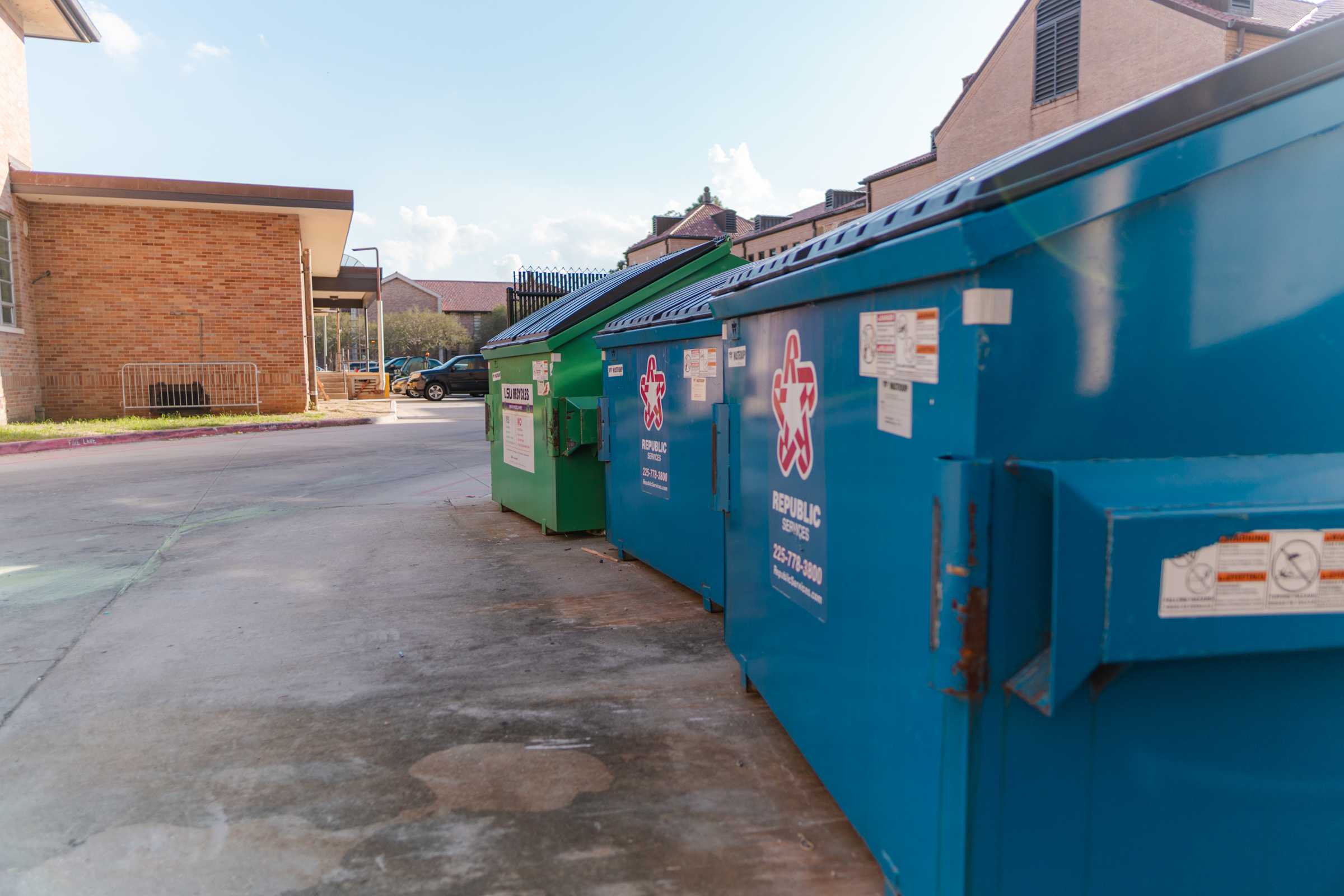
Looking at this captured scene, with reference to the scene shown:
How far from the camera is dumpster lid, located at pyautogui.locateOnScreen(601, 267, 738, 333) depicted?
4625 mm

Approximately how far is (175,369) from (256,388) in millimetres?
1654

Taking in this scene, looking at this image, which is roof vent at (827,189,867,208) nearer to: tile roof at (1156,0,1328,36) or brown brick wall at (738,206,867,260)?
brown brick wall at (738,206,867,260)

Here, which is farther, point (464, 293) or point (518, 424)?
point (464, 293)

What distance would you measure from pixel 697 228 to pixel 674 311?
44114 mm

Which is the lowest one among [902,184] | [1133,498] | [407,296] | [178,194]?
[1133,498]

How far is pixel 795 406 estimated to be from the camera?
2.71 metres

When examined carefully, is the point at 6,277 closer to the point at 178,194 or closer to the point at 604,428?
the point at 178,194

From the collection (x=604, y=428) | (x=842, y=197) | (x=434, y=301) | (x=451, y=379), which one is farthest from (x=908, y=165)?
(x=434, y=301)

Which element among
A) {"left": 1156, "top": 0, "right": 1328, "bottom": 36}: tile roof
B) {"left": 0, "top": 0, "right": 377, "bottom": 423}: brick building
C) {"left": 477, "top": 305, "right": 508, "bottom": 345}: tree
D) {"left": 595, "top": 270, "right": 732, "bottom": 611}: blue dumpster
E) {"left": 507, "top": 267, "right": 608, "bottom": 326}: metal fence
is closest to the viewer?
{"left": 595, "top": 270, "right": 732, "bottom": 611}: blue dumpster

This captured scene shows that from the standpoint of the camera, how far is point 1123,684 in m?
1.77

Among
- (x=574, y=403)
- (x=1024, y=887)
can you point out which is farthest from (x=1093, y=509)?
(x=574, y=403)

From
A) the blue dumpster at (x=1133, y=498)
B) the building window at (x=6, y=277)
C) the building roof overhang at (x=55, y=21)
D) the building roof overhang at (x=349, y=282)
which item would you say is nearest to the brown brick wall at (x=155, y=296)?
the building window at (x=6, y=277)

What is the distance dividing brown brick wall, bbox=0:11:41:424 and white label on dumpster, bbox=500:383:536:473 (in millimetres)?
13374

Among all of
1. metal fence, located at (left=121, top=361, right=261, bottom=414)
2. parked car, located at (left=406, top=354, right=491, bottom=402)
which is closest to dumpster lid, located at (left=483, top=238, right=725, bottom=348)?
metal fence, located at (left=121, top=361, right=261, bottom=414)
